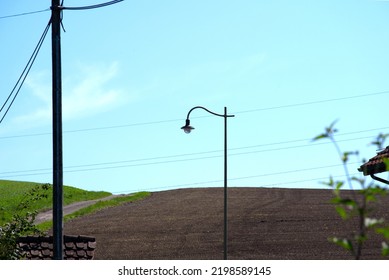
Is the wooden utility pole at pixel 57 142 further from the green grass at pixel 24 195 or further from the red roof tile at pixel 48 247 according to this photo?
the green grass at pixel 24 195

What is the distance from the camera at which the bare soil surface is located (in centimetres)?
3262

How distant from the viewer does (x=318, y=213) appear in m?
44.0

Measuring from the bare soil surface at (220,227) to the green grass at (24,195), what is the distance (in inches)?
360

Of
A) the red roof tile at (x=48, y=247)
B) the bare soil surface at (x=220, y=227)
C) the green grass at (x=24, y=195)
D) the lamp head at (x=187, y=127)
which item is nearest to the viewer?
the red roof tile at (x=48, y=247)

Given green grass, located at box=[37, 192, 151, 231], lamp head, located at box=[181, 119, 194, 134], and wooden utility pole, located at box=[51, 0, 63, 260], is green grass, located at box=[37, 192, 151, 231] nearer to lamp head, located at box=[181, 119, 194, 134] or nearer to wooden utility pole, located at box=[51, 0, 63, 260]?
lamp head, located at box=[181, 119, 194, 134]

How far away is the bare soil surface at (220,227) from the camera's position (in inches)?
1284

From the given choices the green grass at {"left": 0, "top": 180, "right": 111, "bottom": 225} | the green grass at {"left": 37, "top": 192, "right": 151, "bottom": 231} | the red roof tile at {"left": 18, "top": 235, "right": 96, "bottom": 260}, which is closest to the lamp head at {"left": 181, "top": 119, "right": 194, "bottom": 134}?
the red roof tile at {"left": 18, "top": 235, "right": 96, "bottom": 260}

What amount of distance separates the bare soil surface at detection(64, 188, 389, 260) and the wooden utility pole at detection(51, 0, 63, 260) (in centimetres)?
1924

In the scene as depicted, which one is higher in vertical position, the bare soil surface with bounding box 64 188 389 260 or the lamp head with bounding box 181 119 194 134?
the lamp head with bounding box 181 119 194 134

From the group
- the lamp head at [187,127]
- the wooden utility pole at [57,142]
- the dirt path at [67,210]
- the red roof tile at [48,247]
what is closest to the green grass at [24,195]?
the dirt path at [67,210]

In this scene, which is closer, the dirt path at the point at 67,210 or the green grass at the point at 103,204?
the green grass at the point at 103,204

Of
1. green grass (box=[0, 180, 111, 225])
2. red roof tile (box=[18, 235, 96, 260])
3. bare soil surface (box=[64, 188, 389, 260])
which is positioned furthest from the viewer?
green grass (box=[0, 180, 111, 225])

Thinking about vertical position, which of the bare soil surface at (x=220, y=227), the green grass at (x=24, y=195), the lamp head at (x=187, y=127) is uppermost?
the lamp head at (x=187, y=127)

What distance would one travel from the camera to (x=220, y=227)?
132ft
